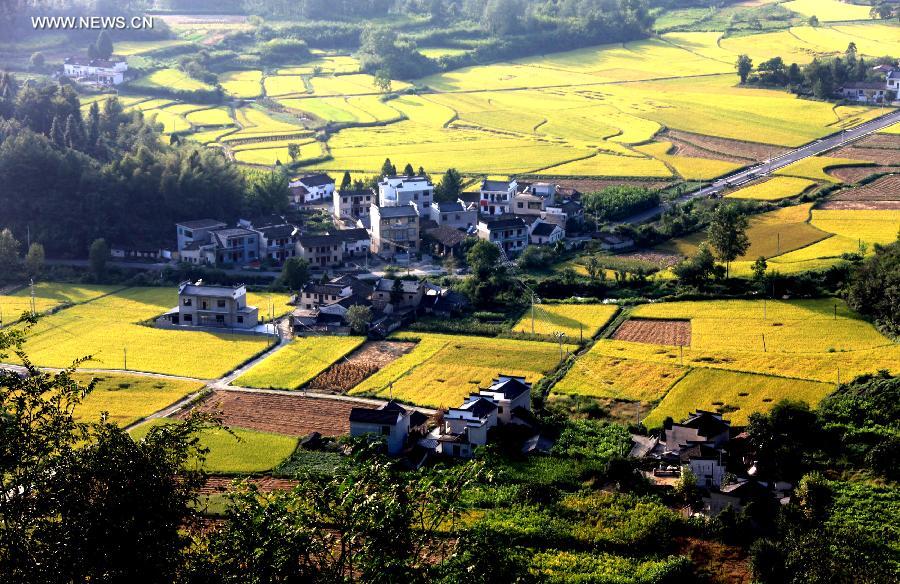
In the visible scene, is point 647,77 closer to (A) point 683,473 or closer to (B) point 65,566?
(A) point 683,473

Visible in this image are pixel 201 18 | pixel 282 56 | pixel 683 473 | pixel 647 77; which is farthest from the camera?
pixel 201 18

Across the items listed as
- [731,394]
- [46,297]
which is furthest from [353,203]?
[731,394]

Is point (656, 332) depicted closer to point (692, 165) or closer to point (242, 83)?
point (692, 165)

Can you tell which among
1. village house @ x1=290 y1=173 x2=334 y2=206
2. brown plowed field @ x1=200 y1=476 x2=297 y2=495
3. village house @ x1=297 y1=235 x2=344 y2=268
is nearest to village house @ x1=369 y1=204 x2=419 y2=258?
village house @ x1=297 y1=235 x2=344 y2=268

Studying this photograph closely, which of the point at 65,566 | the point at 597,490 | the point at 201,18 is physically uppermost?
the point at 201,18

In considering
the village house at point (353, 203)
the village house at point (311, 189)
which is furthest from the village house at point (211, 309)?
the village house at point (311, 189)

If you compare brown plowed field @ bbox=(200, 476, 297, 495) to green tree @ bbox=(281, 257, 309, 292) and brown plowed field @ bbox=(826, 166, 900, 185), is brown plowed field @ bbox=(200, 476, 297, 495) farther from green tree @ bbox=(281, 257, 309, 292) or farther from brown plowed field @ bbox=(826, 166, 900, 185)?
brown plowed field @ bbox=(826, 166, 900, 185)

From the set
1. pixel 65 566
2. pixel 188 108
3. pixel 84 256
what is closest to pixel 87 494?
pixel 65 566
